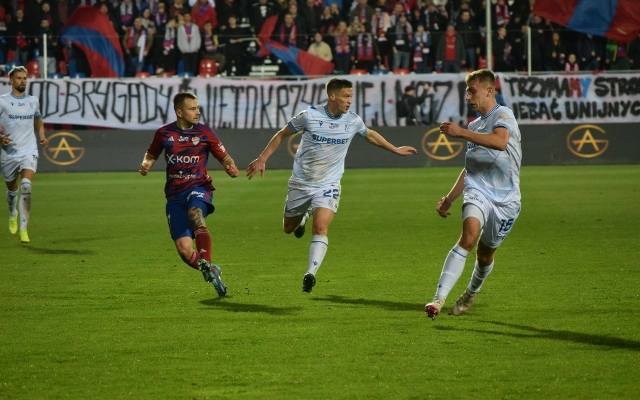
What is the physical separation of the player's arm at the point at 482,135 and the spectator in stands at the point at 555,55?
72.1ft

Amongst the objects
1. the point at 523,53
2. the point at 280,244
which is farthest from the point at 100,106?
the point at 280,244

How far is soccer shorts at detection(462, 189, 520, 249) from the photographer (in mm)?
9070

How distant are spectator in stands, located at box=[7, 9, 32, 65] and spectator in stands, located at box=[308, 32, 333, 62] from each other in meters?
7.09

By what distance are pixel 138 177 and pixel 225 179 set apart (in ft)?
7.65

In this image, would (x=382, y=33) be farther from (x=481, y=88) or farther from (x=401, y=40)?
(x=481, y=88)

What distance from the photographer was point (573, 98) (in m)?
30.0

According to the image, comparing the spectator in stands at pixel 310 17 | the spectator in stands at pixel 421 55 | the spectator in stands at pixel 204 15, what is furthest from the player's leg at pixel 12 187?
the spectator in stands at pixel 421 55

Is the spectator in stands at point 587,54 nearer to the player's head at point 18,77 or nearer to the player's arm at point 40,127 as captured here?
the player's arm at point 40,127

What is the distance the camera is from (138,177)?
28734 millimetres

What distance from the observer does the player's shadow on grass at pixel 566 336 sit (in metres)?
8.19

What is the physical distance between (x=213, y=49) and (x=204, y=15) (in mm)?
922

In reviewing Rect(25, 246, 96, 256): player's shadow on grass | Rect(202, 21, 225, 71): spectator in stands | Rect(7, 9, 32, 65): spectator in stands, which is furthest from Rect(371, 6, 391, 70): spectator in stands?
Rect(25, 246, 96, 256): player's shadow on grass

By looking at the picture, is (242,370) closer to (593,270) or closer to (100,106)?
(593,270)

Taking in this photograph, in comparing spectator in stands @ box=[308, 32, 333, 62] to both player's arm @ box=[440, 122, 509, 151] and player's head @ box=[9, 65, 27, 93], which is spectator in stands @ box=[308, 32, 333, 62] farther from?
player's arm @ box=[440, 122, 509, 151]
